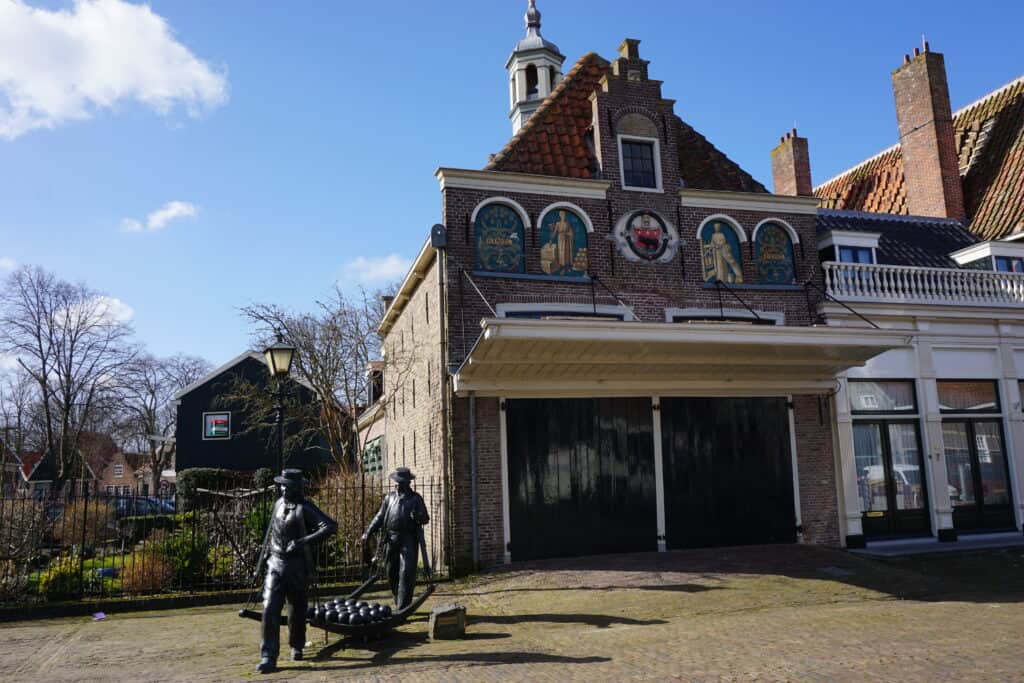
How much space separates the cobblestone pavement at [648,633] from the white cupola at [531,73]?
17.2 meters

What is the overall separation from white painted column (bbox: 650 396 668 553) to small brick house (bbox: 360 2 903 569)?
0.03 meters

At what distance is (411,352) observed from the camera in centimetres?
1842

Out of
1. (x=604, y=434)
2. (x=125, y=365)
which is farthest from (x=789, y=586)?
(x=125, y=365)

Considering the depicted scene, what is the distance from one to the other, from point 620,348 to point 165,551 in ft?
27.5

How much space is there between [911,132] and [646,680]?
21.1m

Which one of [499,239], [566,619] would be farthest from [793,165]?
[566,619]

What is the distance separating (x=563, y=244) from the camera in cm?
1471

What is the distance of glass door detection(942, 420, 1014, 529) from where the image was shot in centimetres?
1691

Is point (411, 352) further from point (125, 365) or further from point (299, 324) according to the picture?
point (125, 365)

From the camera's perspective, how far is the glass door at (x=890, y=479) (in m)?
16.1

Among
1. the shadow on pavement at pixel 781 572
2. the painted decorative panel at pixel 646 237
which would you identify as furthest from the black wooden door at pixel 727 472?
the painted decorative panel at pixel 646 237

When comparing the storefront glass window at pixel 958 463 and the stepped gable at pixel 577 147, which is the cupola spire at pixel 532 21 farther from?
the storefront glass window at pixel 958 463

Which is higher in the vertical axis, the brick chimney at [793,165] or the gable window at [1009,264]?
the brick chimney at [793,165]

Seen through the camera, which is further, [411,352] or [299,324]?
[299,324]
